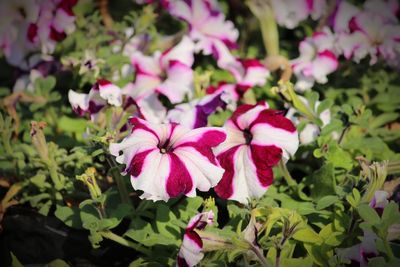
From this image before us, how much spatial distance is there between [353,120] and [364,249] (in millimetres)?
309

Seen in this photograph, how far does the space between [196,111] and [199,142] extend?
0.18 m

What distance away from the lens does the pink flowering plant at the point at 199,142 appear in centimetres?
89

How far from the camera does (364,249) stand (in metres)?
0.88

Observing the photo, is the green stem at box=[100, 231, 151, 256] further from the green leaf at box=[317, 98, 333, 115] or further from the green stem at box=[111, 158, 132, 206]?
the green leaf at box=[317, 98, 333, 115]

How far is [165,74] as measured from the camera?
133cm

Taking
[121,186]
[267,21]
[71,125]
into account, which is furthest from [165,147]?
[267,21]

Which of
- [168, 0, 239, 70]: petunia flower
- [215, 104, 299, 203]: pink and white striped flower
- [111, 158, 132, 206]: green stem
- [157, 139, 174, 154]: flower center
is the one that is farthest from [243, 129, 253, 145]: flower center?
[168, 0, 239, 70]: petunia flower

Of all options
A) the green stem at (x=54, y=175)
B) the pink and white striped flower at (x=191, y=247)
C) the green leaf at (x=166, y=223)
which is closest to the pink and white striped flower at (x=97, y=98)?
the green stem at (x=54, y=175)

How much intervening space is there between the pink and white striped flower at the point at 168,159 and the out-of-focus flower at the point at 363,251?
0.88ft

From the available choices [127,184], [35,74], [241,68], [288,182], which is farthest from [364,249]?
[35,74]

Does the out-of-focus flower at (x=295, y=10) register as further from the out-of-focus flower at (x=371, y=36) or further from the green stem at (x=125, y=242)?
the green stem at (x=125, y=242)

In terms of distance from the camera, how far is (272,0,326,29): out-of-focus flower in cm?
146

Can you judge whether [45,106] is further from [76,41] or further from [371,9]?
[371,9]

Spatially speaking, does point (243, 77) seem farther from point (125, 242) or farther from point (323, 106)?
point (125, 242)
